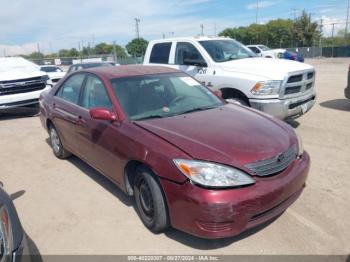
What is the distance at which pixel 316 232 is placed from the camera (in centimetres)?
339

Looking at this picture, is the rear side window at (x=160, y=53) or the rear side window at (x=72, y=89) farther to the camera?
the rear side window at (x=160, y=53)

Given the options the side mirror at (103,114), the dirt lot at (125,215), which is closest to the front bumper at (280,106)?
the dirt lot at (125,215)

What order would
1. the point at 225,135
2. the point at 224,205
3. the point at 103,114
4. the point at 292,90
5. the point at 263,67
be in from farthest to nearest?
the point at 263,67 → the point at 292,90 → the point at 103,114 → the point at 225,135 → the point at 224,205

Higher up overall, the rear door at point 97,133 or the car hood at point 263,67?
the car hood at point 263,67

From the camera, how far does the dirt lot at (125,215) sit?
327cm

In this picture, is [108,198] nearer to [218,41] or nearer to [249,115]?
[249,115]

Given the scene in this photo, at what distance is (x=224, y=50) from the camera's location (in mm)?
7551

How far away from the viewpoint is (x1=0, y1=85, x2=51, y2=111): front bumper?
9.38 meters

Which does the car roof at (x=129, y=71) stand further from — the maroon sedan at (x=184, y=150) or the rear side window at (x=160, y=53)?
the rear side window at (x=160, y=53)

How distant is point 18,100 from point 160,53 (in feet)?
14.0

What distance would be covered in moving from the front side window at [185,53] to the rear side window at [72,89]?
298 cm

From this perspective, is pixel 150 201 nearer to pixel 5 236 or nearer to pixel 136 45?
pixel 5 236

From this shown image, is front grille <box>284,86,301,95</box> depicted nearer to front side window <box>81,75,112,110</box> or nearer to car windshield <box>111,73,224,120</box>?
car windshield <box>111,73,224,120</box>

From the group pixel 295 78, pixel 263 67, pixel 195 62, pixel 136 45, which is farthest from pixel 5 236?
pixel 136 45
